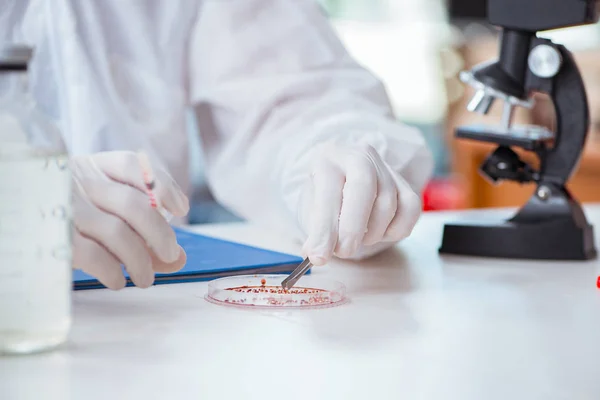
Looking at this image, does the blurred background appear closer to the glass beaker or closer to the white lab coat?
the white lab coat

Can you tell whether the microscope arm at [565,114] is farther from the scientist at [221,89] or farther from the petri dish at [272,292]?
the petri dish at [272,292]

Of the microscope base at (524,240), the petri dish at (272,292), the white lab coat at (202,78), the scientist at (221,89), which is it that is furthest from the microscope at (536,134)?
the petri dish at (272,292)

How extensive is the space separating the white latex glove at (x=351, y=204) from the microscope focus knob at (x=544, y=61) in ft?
0.97

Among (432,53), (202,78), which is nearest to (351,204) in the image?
(202,78)

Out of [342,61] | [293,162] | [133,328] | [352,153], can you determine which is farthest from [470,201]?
[133,328]

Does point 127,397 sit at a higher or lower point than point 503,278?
higher

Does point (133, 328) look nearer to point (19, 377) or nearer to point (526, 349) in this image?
point (19, 377)

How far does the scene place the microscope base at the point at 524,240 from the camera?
1088mm

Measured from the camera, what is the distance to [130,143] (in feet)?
4.70

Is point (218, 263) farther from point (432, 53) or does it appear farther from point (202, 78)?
point (432, 53)

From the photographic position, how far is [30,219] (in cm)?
57

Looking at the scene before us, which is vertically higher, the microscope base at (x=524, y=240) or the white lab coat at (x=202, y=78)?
the white lab coat at (x=202, y=78)

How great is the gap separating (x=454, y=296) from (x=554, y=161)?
13.9 inches

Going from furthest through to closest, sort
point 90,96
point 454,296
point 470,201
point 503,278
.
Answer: point 470,201, point 90,96, point 503,278, point 454,296
